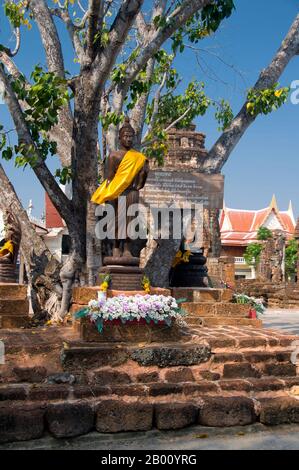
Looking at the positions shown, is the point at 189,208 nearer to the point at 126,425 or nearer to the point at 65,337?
the point at 65,337

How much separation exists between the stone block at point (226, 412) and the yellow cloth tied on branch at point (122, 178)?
262cm

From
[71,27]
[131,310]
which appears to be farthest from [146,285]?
[71,27]

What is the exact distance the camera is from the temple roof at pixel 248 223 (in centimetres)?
4225

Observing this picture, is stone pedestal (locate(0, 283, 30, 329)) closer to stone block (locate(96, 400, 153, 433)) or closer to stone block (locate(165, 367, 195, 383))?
stone block (locate(165, 367, 195, 383))

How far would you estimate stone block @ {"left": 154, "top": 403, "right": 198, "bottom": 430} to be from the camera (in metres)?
4.85

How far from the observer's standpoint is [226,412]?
4984 millimetres

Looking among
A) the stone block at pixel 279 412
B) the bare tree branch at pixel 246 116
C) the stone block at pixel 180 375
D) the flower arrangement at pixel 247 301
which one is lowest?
the stone block at pixel 279 412

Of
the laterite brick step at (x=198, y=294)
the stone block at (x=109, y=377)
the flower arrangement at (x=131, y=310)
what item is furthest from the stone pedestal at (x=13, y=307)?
the stone block at (x=109, y=377)

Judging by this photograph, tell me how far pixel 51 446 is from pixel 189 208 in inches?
207

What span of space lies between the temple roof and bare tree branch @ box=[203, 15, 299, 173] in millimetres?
32461

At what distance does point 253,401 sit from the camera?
513cm

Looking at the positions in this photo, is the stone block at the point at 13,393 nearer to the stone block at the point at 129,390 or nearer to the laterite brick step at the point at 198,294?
the stone block at the point at 129,390

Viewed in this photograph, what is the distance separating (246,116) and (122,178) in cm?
380

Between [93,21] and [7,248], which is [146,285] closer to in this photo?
[7,248]
